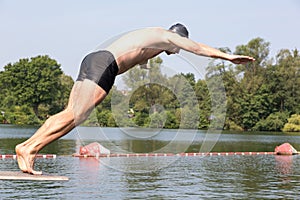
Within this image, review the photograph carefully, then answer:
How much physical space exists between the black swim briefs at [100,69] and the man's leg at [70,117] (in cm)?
6

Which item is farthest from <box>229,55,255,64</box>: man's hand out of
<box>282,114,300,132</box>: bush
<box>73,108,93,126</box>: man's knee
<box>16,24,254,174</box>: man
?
<box>282,114,300,132</box>: bush

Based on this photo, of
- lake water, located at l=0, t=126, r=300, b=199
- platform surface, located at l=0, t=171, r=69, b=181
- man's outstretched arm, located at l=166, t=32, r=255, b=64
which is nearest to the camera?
platform surface, located at l=0, t=171, r=69, b=181

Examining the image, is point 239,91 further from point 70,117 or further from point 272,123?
point 70,117

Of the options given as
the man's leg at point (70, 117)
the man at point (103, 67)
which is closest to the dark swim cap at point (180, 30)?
the man at point (103, 67)

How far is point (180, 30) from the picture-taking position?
7.25 metres

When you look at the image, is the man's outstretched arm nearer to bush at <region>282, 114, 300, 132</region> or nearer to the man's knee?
the man's knee

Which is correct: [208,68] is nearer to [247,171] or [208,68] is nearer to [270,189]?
[270,189]

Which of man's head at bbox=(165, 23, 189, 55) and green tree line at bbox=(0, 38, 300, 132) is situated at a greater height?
green tree line at bbox=(0, 38, 300, 132)

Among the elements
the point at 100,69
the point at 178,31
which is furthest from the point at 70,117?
the point at 178,31

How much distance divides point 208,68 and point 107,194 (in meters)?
6.81

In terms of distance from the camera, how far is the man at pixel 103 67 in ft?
23.4

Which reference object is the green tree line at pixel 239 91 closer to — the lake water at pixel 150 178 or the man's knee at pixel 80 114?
the lake water at pixel 150 178

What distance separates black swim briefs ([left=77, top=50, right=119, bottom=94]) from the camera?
23.4 feet

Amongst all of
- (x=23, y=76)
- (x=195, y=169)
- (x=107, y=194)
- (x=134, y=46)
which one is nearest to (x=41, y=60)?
(x=23, y=76)
